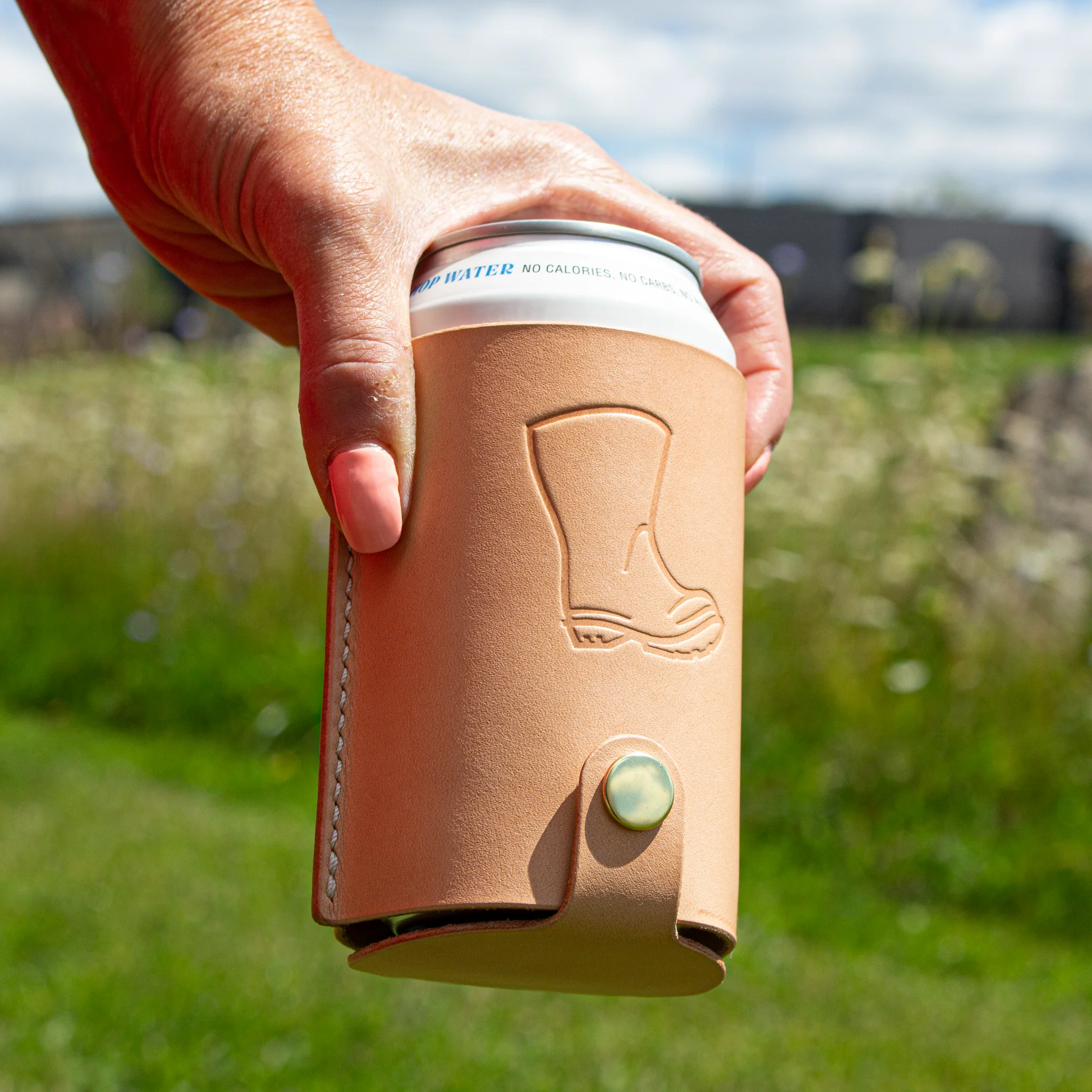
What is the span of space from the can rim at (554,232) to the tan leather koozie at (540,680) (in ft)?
0.46

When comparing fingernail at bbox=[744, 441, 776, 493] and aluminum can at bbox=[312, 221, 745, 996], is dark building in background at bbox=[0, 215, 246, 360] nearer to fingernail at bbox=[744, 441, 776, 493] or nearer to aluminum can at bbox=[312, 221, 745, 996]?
fingernail at bbox=[744, 441, 776, 493]

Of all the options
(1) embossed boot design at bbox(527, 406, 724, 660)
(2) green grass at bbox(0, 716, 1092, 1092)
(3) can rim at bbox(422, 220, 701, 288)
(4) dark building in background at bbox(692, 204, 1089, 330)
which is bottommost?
(2) green grass at bbox(0, 716, 1092, 1092)

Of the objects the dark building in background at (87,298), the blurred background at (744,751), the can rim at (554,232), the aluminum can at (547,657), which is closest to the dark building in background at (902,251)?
the dark building in background at (87,298)

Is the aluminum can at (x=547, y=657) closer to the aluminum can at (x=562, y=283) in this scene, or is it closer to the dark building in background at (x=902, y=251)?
the aluminum can at (x=562, y=283)

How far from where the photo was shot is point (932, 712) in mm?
4004

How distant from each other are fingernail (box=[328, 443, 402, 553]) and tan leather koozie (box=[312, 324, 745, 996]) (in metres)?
0.02

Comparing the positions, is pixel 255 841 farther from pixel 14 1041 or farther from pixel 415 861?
pixel 415 861

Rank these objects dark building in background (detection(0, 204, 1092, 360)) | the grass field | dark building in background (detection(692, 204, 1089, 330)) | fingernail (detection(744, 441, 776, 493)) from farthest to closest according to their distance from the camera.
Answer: dark building in background (detection(692, 204, 1089, 330)) < dark building in background (detection(0, 204, 1092, 360)) < the grass field < fingernail (detection(744, 441, 776, 493))

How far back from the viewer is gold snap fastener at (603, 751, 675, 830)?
0.98 m

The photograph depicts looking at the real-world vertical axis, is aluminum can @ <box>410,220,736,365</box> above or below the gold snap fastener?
Answer: above

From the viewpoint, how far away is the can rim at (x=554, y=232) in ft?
3.76

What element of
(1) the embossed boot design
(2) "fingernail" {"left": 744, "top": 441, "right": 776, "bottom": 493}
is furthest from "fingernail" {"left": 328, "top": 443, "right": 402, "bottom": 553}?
(2) "fingernail" {"left": 744, "top": 441, "right": 776, "bottom": 493}

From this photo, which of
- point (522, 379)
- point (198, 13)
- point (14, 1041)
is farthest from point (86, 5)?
point (14, 1041)

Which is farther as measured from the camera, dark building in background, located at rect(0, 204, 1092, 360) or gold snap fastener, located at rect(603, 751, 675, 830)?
dark building in background, located at rect(0, 204, 1092, 360)
